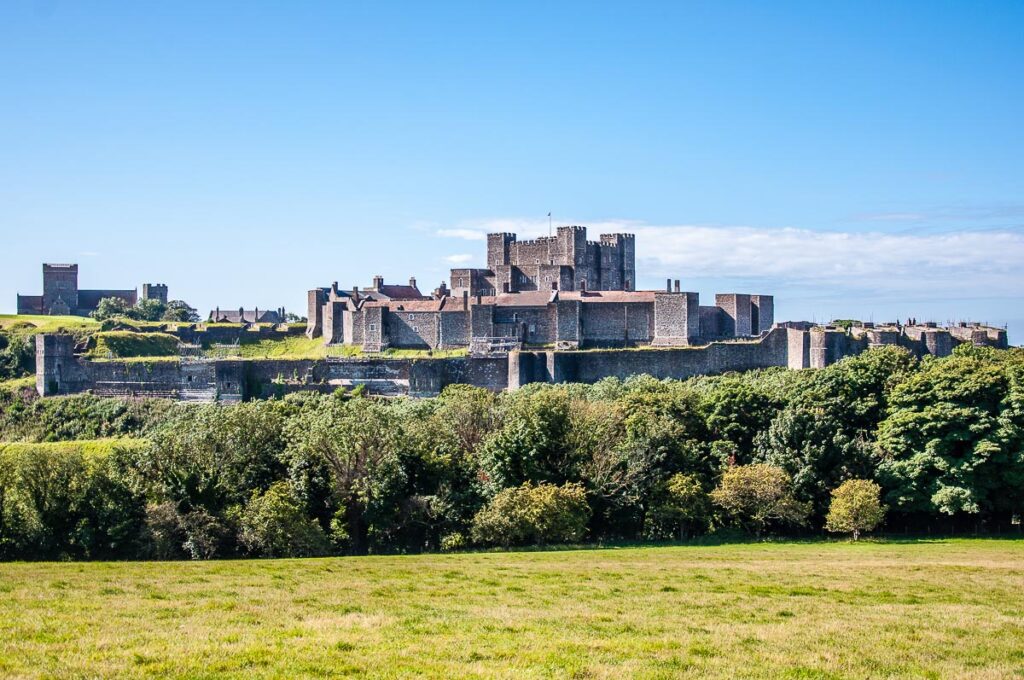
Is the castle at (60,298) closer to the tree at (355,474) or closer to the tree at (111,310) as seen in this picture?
the tree at (111,310)

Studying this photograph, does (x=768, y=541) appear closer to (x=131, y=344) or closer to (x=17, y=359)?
(x=131, y=344)

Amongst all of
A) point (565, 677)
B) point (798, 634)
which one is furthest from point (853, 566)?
point (565, 677)

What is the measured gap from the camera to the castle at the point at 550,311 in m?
57.1

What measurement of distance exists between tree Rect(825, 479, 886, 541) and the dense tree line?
0.19 feet

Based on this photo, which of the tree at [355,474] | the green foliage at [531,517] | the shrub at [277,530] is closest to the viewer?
the shrub at [277,530]

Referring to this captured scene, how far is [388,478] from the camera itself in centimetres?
2878

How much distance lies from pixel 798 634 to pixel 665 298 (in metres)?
42.7

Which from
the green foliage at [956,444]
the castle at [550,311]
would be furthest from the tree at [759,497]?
the castle at [550,311]

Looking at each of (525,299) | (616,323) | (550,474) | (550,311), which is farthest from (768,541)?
(525,299)

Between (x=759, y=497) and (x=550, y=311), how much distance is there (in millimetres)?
28966

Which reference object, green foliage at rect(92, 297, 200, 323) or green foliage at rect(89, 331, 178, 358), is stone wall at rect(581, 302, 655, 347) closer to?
green foliage at rect(89, 331, 178, 358)

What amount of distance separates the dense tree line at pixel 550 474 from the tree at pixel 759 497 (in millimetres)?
59

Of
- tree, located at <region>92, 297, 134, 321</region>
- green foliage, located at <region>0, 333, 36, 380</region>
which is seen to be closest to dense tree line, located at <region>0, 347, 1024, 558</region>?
green foliage, located at <region>0, 333, 36, 380</region>

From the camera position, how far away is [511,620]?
15.2 metres
